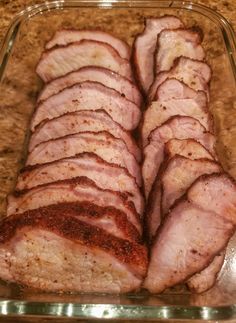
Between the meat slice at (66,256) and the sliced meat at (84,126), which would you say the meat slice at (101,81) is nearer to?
the sliced meat at (84,126)

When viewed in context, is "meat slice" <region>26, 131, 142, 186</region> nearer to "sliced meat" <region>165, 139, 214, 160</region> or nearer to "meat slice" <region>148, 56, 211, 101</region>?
"sliced meat" <region>165, 139, 214, 160</region>

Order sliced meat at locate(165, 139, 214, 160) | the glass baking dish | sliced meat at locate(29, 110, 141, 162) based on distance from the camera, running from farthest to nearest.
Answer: sliced meat at locate(29, 110, 141, 162)
sliced meat at locate(165, 139, 214, 160)
the glass baking dish

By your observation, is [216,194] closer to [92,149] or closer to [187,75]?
[92,149]

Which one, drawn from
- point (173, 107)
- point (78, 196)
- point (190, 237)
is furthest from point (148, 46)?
point (190, 237)

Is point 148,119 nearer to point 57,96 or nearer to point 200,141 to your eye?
point 200,141

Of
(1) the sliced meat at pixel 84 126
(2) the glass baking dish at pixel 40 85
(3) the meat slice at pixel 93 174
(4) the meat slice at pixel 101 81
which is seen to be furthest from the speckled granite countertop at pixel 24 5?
(3) the meat slice at pixel 93 174

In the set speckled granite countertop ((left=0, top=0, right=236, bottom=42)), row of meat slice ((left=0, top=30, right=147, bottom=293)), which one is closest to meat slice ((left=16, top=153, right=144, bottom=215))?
row of meat slice ((left=0, top=30, right=147, bottom=293))
